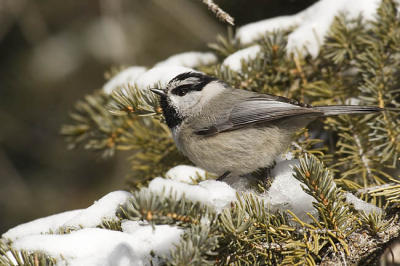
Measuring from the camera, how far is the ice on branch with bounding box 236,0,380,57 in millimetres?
2479

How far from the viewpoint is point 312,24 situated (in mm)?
2527

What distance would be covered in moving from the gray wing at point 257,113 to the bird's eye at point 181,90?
0.80ft

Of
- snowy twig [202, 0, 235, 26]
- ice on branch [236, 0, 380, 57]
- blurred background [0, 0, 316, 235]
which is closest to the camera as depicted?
snowy twig [202, 0, 235, 26]

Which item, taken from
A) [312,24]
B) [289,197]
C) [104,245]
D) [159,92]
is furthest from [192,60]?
[104,245]

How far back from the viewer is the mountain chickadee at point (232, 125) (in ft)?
7.27

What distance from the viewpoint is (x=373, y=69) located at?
225 cm

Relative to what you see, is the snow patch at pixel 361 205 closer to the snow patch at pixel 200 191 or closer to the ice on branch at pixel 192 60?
the snow patch at pixel 200 191

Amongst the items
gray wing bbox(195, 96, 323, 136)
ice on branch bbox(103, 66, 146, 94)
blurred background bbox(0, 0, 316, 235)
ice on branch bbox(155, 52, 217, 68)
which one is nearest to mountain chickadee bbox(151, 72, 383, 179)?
gray wing bbox(195, 96, 323, 136)

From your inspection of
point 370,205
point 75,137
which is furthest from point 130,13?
point 370,205

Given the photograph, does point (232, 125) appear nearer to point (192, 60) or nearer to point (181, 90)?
point (181, 90)

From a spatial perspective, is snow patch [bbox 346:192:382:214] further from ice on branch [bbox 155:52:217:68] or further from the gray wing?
ice on branch [bbox 155:52:217:68]

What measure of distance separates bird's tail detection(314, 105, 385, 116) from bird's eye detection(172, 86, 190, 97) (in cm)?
75

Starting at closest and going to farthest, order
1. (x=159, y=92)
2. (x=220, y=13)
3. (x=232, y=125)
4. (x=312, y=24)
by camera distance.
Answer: (x=220, y=13) < (x=159, y=92) < (x=232, y=125) < (x=312, y=24)

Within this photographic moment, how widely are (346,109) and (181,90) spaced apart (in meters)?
0.90
